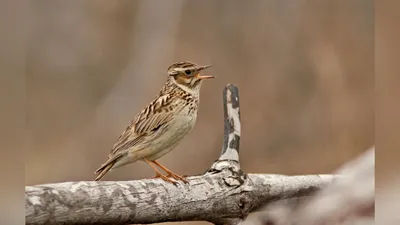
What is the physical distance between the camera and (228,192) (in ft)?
4.39

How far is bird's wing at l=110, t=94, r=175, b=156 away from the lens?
4.12 feet

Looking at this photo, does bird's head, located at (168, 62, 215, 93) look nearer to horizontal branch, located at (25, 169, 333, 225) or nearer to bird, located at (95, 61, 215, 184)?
bird, located at (95, 61, 215, 184)

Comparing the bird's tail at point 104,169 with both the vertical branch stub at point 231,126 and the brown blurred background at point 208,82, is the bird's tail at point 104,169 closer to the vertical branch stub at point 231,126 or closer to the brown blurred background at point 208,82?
the brown blurred background at point 208,82

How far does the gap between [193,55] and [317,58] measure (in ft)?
0.99

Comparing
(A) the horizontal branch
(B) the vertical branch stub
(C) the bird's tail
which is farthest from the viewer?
(B) the vertical branch stub

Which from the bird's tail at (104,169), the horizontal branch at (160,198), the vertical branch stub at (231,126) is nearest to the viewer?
the horizontal branch at (160,198)

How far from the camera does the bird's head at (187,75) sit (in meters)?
1.30

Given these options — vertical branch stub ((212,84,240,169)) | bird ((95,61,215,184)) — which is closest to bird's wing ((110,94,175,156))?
bird ((95,61,215,184))

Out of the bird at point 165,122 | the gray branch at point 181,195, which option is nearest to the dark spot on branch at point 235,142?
the gray branch at point 181,195

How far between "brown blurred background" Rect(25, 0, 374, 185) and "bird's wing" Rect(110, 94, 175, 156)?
2 cm

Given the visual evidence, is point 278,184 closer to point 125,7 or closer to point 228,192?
point 228,192

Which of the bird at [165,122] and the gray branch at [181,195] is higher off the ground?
the bird at [165,122]
